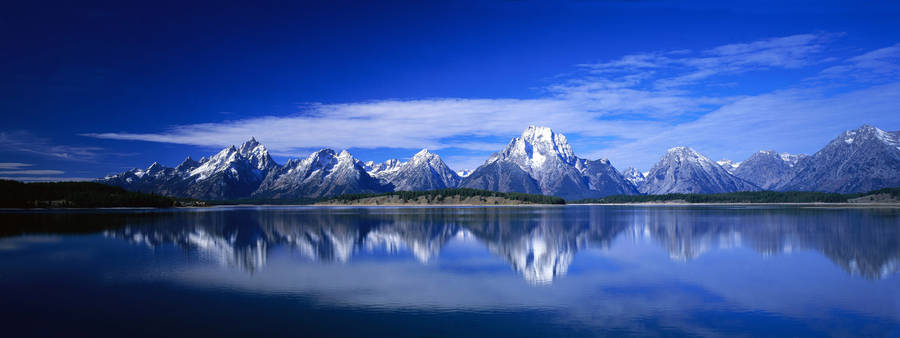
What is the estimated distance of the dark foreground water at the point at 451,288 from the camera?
23.3 m

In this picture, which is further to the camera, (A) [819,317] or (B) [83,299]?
(B) [83,299]

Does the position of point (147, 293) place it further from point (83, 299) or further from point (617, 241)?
point (617, 241)

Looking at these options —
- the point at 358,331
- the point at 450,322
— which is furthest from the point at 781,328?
the point at 358,331

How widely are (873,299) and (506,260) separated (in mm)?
24701

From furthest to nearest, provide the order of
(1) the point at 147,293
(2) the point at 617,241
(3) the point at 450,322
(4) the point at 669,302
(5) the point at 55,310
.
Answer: (2) the point at 617,241 → (1) the point at 147,293 → (4) the point at 669,302 → (5) the point at 55,310 → (3) the point at 450,322

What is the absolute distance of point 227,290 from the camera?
31531 millimetres

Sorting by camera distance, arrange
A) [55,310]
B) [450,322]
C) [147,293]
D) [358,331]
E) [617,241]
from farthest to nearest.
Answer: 1. [617,241]
2. [147,293]
3. [55,310]
4. [450,322]
5. [358,331]

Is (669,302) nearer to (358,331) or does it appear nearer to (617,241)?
(358,331)

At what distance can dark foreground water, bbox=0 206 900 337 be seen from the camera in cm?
2334

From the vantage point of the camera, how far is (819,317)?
82.4 feet

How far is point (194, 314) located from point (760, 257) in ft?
150

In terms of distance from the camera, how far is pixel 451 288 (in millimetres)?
32344

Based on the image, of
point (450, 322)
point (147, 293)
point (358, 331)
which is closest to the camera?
point (358, 331)

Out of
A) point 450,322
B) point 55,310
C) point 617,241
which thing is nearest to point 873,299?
point 450,322
